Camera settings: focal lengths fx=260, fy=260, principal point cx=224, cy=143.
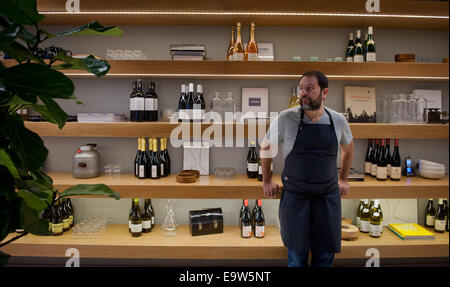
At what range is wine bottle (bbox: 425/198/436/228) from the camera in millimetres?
2254

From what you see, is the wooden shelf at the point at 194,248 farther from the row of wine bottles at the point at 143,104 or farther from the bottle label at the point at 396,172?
the row of wine bottles at the point at 143,104

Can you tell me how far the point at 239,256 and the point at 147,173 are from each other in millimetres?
977

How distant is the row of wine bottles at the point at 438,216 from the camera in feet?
7.07

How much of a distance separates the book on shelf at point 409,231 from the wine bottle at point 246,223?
3.89 feet

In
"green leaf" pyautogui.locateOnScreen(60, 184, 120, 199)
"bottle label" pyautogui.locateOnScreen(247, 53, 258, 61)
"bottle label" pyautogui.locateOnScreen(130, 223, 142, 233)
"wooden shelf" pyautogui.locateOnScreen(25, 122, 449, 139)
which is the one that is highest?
"bottle label" pyautogui.locateOnScreen(247, 53, 258, 61)

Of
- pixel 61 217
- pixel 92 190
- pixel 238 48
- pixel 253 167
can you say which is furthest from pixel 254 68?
pixel 61 217

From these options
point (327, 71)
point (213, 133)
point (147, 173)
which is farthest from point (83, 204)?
point (327, 71)

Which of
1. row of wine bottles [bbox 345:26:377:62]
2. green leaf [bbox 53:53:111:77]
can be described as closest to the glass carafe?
green leaf [bbox 53:53:111:77]

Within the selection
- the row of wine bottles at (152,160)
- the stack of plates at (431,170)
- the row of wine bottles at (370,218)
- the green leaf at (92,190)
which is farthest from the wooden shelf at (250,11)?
the green leaf at (92,190)

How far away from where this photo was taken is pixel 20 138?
0.57 m

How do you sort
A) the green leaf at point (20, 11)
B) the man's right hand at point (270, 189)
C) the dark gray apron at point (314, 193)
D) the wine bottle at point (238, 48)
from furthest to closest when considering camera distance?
the wine bottle at point (238, 48) → the man's right hand at point (270, 189) → the dark gray apron at point (314, 193) → the green leaf at point (20, 11)

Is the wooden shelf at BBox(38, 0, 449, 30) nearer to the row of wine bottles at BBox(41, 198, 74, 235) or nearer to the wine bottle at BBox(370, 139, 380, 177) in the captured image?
the wine bottle at BBox(370, 139, 380, 177)

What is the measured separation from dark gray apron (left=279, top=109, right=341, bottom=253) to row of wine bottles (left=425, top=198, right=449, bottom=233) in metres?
1.14

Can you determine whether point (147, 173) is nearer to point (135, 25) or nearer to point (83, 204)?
point (83, 204)
